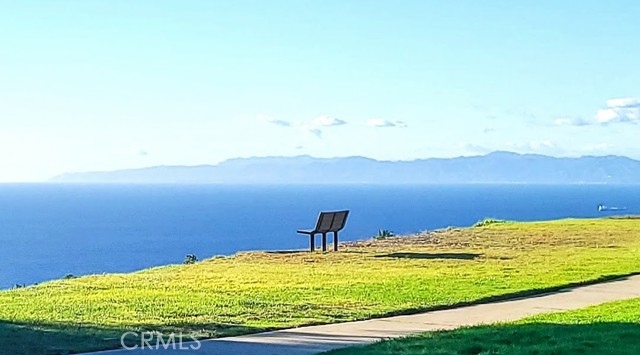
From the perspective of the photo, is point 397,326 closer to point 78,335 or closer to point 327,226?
point 78,335

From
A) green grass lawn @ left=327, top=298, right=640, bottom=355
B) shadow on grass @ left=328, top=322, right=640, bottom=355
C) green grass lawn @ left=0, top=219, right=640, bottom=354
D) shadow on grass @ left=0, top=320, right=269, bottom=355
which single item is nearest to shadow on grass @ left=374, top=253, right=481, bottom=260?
green grass lawn @ left=0, top=219, right=640, bottom=354

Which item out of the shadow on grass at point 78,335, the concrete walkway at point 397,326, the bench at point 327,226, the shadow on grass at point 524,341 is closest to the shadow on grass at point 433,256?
the bench at point 327,226

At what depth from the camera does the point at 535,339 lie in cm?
873

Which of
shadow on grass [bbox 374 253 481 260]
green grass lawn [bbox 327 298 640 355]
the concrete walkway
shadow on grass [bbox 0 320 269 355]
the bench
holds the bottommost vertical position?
the concrete walkway

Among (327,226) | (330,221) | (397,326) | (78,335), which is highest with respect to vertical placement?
(330,221)

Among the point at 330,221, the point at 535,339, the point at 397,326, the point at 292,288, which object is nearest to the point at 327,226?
the point at 330,221

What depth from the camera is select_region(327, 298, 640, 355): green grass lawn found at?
8180mm

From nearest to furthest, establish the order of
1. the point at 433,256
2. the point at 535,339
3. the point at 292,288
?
the point at 535,339 < the point at 292,288 < the point at 433,256

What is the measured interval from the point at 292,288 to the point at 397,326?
3.29 metres

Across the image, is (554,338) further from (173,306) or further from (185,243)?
(185,243)

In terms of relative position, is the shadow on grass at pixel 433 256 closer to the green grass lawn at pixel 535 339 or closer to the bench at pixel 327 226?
the bench at pixel 327 226

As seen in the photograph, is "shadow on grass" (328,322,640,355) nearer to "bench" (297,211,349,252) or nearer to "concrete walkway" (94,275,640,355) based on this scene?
"concrete walkway" (94,275,640,355)

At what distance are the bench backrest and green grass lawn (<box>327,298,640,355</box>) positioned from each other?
407 inches

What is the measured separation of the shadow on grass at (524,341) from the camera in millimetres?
8172
